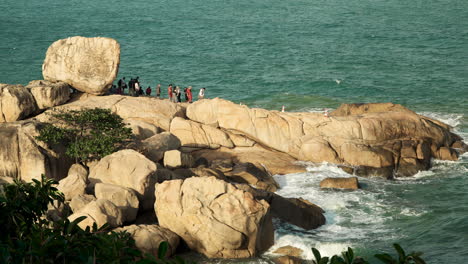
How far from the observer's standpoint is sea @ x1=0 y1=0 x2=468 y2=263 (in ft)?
121

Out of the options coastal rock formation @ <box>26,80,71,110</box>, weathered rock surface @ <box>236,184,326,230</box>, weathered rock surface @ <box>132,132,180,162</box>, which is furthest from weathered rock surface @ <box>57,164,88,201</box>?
coastal rock formation @ <box>26,80,71,110</box>

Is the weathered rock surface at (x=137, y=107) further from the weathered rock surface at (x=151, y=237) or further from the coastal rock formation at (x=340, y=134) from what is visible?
the weathered rock surface at (x=151, y=237)

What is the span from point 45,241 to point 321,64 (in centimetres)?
7099

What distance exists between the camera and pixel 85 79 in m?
49.1

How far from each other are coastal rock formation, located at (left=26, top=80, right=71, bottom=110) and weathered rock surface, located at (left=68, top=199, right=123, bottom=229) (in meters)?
16.5

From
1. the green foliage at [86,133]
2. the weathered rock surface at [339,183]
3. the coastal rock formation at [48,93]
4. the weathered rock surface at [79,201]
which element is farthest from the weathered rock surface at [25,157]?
the weathered rock surface at [339,183]

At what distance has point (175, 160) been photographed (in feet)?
132

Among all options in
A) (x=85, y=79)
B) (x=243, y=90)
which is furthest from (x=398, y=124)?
(x=243, y=90)

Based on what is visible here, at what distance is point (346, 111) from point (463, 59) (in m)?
34.3

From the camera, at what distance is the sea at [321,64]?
37000 mm

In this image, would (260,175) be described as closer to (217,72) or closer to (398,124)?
(398,124)

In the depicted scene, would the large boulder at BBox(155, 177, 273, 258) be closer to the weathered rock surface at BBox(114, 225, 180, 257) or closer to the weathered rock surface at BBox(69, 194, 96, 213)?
the weathered rock surface at BBox(114, 225, 180, 257)

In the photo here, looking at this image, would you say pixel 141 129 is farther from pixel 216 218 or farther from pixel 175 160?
pixel 216 218

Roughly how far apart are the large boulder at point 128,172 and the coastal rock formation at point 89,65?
12.9 m
